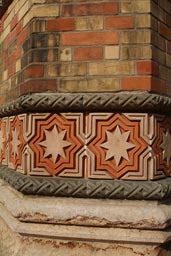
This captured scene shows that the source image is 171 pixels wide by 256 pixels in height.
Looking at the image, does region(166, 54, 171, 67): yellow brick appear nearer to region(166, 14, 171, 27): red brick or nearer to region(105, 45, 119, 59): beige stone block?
region(166, 14, 171, 27): red brick

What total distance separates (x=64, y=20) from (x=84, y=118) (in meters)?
0.63

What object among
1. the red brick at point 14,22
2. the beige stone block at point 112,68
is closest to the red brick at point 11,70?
the red brick at point 14,22

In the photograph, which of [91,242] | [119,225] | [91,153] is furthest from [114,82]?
[91,242]

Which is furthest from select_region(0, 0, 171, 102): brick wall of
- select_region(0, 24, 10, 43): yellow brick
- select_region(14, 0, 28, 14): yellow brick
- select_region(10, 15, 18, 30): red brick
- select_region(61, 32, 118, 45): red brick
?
select_region(0, 24, 10, 43): yellow brick

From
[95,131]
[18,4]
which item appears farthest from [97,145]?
[18,4]

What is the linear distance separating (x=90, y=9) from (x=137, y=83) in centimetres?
54

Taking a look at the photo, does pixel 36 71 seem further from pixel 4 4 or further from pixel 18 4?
pixel 4 4

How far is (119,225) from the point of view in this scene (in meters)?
1.75

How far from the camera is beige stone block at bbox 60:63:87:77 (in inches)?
75.2

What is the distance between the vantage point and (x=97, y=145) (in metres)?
1.87

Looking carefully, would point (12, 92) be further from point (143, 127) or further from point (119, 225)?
point (119, 225)

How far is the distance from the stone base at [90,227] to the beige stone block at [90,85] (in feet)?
2.17

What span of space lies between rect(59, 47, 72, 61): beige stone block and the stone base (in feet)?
2.81

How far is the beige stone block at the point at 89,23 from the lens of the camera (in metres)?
1.91
